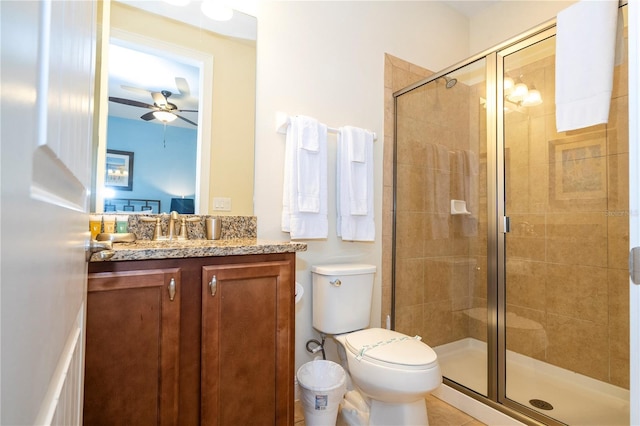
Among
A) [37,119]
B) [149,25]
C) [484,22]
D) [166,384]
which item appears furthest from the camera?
[484,22]

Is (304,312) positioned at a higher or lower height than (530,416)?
higher

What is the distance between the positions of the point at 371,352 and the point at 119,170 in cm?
140

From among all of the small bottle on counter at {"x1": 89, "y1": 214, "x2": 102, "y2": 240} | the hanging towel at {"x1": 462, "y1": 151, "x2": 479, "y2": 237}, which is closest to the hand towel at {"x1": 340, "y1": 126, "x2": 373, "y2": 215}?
the hanging towel at {"x1": 462, "y1": 151, "x2": 479, "y2": 237}

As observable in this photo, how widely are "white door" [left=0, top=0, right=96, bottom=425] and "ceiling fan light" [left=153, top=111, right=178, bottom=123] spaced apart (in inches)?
50.5

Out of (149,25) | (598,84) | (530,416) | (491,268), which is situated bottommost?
(530,416)

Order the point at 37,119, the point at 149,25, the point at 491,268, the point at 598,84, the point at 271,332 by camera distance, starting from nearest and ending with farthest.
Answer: the point at 37,119
the point at 271,332
the point at 598,84
the point at 149,25
the point at 491,268

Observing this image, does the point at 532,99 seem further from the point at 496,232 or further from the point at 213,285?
the point at 213,285

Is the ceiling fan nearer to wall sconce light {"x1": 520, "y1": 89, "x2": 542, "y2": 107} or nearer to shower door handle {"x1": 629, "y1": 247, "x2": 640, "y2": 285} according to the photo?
shower door handle {"x1": 629, "y1": 247, "x2": 640, "y2": 285}

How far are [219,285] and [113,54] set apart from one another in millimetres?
1171

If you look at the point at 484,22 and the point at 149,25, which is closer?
the point at 149,25

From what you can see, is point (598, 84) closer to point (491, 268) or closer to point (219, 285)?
point (491, 268)

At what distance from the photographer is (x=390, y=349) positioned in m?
1.46

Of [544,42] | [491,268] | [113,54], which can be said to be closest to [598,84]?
[544,42]

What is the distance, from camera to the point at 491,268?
1.83 meters
